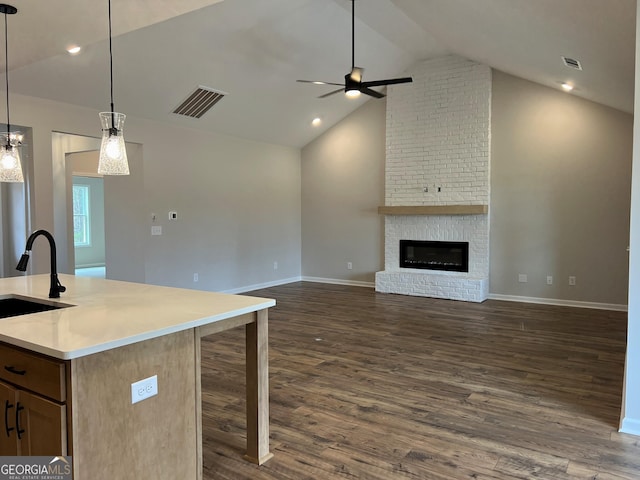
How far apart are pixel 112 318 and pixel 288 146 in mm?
7099

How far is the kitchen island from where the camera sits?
1.69m

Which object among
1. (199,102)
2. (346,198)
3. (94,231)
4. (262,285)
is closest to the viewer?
(199,102)

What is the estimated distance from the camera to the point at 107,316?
2.14 metres

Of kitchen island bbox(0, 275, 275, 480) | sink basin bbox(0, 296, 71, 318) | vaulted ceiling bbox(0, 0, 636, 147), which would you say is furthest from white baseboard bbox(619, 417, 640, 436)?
sink basin bbox(0, 296, 71, 318)

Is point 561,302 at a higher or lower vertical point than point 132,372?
lower

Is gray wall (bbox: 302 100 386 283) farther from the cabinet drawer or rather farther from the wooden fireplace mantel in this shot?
the cabinet drawer

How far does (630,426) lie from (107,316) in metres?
3.04

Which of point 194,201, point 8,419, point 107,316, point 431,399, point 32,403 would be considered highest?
point 194,201

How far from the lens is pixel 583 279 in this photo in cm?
657

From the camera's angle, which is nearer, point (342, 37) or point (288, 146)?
point (342, 37)

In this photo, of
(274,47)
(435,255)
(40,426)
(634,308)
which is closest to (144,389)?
(40,426)

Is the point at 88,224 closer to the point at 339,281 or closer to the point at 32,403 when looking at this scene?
the point at 339,281

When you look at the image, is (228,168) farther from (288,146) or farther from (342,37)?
(342,37)

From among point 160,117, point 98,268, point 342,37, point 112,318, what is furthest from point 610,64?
point 98,268
